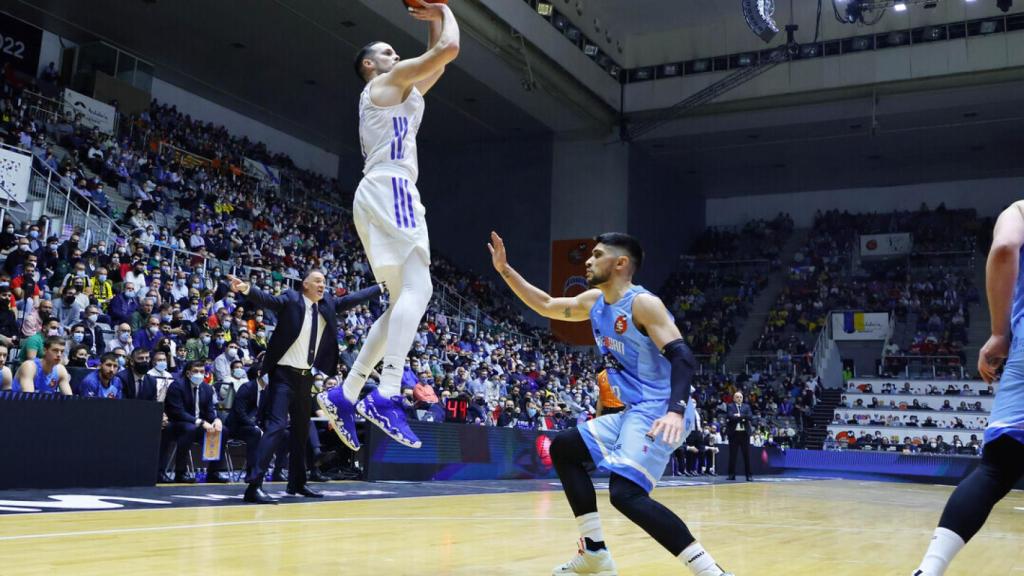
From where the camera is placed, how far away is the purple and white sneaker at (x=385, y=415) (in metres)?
4.50

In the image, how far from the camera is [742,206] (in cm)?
3909

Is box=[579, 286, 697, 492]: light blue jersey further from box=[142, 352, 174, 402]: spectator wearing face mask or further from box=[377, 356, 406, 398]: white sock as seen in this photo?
box=[142, 352, 174, 402]: spectator wearing face mask

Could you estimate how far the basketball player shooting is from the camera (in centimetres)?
450

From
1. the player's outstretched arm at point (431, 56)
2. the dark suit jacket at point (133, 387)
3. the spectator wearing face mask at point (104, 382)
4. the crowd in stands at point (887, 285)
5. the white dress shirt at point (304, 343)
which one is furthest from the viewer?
the crowd in stands at point (887, 285)

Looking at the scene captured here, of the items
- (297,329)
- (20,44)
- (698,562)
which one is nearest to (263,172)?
(20,44)

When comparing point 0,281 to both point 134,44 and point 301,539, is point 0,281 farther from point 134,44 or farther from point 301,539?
point 134,44

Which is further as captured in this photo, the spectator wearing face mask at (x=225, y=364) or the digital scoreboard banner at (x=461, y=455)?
the spectator wearing face mask at (x=225, y=364)

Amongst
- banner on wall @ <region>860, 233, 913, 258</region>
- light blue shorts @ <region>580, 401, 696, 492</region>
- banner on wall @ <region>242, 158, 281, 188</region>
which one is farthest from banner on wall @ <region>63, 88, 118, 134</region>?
banner on wall @ <region>860, 233, 913, 258</region>

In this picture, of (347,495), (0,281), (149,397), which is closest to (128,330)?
(0,281)

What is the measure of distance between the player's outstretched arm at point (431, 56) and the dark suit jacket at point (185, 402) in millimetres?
6585

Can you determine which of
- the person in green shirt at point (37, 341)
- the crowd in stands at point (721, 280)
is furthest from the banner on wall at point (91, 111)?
the crowd in stands at point (721, 280)

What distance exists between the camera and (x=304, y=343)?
7.66 m

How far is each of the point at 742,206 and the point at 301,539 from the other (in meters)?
36.1

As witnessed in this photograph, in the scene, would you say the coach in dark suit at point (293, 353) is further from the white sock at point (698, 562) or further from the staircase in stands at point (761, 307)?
the staircase in stands at point (761, 307)
